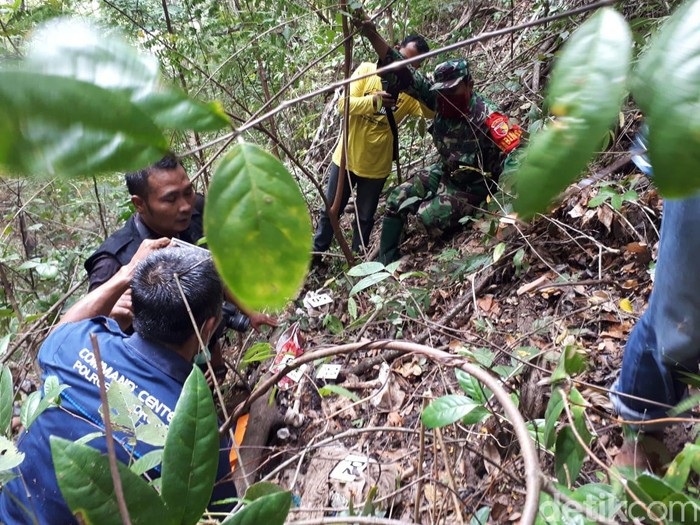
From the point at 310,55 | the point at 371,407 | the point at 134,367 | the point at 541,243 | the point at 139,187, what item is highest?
the point at 310,55

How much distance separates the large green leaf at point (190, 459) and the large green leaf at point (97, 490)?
0.07ft

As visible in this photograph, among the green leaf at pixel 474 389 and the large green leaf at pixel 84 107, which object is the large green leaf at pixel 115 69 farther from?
the green leaf at pixel 474 389

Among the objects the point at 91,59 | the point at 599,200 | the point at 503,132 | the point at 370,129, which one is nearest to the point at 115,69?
the point at 91,59

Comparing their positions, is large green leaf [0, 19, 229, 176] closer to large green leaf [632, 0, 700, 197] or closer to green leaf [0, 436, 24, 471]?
large green leaf [632, 0, 700, 197]

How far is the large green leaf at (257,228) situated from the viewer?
0.35 metres

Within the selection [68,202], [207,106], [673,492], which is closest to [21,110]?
[207,106]

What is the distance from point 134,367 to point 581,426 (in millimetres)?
1317

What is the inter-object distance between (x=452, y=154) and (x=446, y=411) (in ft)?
8.29

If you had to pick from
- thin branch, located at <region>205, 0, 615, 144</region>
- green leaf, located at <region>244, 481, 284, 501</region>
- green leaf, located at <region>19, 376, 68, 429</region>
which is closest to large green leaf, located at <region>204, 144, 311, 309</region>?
thin branch, located at <region>205, 0, 615, 144</region>

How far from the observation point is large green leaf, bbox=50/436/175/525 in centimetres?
62

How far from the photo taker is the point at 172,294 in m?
1.62

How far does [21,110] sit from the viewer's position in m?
0.30

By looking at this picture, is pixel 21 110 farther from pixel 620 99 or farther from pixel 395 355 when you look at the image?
pixel 395 355

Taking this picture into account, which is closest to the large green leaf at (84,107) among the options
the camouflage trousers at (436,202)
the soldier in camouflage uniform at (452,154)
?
the soldier in camouflage uniform at (452,154)
